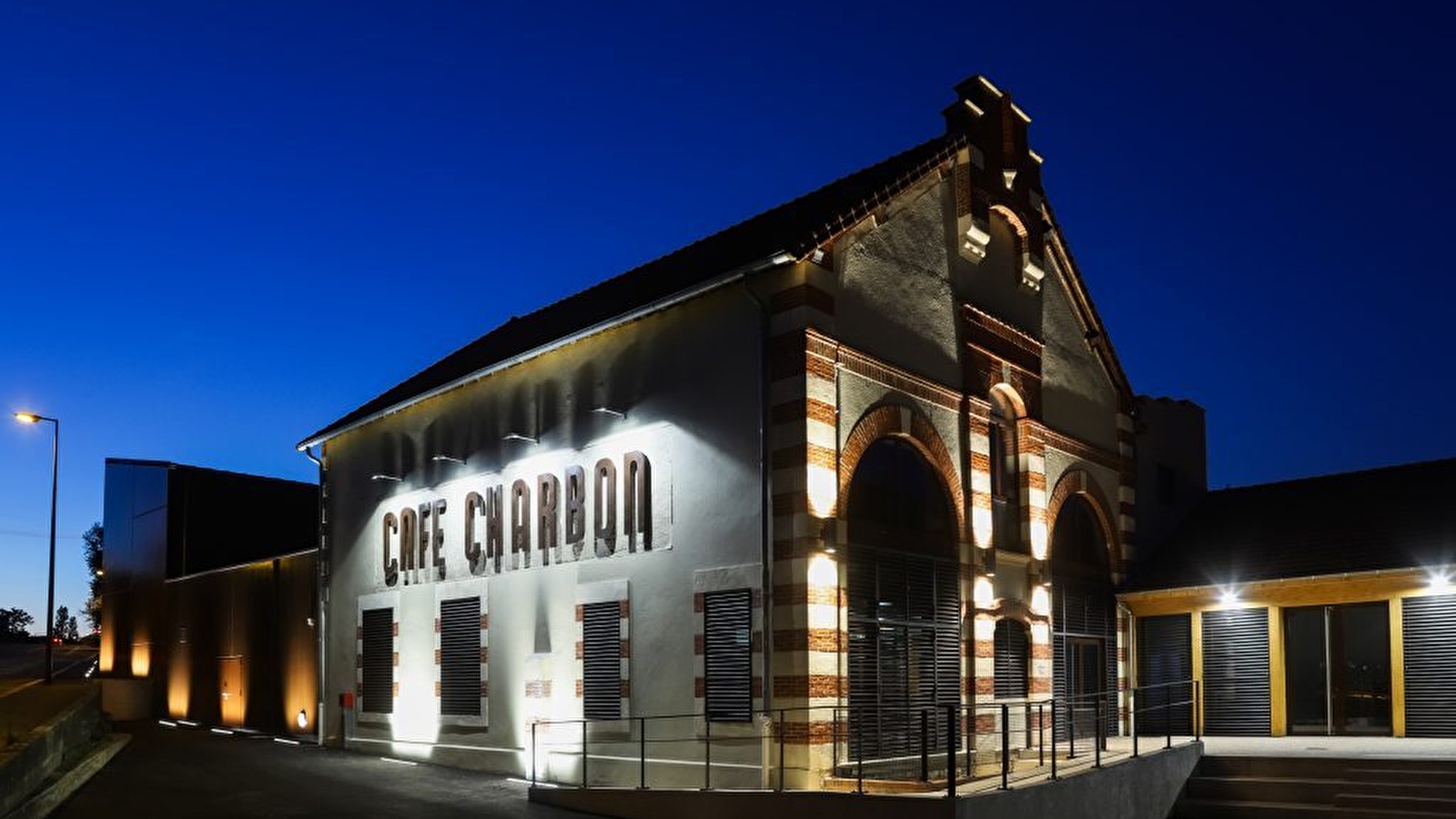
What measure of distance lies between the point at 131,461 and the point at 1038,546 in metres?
28.1

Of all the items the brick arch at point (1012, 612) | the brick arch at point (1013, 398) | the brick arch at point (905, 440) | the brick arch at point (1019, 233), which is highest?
the brick arch at point (1019, 233)

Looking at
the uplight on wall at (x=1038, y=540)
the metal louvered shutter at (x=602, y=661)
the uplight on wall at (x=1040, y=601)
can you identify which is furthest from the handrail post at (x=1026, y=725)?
the metal louvered shutter at (x=602, y=661)

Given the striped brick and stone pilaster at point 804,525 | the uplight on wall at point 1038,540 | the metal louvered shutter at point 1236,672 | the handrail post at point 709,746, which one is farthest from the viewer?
the metal louvered shutter at point 1236,672

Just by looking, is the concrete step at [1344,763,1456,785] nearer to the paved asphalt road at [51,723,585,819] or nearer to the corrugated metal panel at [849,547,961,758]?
the corrugated metal panel at [849,547,961,758]

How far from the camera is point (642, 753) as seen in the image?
1617 centimetres

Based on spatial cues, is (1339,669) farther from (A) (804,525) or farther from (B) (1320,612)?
(A) (804,525)

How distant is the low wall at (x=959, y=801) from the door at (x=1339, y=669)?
422 cm

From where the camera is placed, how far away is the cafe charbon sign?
59.2 feet

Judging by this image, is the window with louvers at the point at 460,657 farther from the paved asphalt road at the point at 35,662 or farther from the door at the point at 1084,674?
the paved asphalt road at the point at 35,662

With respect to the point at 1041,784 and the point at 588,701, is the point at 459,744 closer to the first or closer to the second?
the point at 588,701

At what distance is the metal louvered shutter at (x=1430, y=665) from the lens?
1983 centimetres

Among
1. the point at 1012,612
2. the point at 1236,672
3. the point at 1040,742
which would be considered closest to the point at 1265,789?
the point at 1040,742

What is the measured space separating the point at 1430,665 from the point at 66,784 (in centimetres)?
2001

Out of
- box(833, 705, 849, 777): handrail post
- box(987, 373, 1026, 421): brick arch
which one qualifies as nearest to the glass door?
box(987, 373, 1026, 421): brick arch
